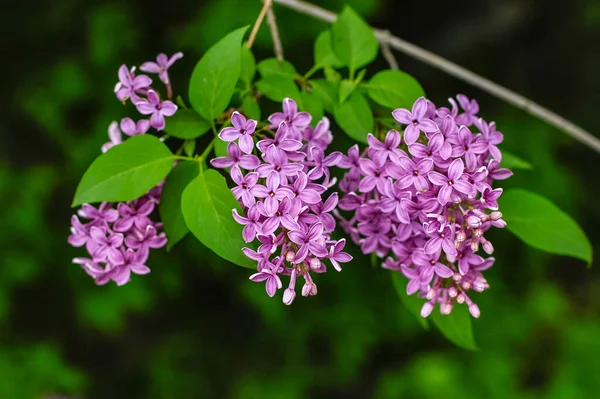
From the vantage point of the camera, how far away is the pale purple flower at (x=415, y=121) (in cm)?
113

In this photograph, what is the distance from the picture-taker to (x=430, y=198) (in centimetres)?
110

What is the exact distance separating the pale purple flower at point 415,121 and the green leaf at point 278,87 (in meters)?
0.20

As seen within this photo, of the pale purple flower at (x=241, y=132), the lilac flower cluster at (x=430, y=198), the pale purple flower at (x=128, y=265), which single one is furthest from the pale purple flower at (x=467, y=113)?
the pale purple flower at (x=128, y=265)

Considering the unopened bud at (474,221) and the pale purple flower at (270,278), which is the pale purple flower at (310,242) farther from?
the unopened bud at (474,221)

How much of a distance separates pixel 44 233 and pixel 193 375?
1.10 metres

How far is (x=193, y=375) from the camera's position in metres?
3.41

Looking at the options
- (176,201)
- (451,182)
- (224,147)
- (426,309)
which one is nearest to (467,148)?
(451,182)

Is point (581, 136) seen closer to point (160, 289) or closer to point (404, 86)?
point (404, 86)

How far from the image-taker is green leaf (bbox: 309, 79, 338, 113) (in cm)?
129

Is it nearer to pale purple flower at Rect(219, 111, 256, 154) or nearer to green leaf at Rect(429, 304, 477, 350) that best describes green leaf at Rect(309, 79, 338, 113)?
pale purple flower at Rect(219, 111, 256, 154)

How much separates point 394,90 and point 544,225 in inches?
16.5

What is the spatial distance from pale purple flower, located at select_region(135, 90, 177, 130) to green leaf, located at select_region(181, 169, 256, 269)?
19 cm

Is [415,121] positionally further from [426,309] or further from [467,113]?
[426,309]

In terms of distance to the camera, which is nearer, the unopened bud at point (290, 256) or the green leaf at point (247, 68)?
the unopened bud at point (290, 256)
